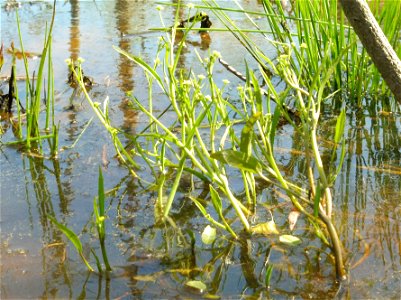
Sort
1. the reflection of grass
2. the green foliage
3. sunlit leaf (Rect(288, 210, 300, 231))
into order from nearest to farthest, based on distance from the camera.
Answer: the green foliage, the reflection of grass, sunlit leaf (Rect(288, 210, 300, 231))

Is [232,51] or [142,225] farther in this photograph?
[232,51]

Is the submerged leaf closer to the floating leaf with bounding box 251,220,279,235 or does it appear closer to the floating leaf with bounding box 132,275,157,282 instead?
the floating leaf with bounding box 132,275,157,282

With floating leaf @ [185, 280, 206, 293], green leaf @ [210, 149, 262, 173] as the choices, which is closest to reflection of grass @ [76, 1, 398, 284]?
green leaf @ [210, 149, 262, 173]

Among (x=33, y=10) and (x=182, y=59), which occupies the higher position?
(x=33, y=10)

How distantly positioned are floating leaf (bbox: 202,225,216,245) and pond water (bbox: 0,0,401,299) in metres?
0.03

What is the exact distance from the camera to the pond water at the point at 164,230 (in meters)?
1.36

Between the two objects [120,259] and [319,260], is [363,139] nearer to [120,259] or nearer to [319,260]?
[319,260]

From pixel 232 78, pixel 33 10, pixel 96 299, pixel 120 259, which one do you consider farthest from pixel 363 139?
pixel 33 10

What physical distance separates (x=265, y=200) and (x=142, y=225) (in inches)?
14.1

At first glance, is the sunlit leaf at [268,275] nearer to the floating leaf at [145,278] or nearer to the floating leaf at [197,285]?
the floating leaf at [197,285]

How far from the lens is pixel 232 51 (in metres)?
3.47

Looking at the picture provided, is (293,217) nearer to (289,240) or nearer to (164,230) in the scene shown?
(289,240)

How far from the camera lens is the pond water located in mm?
1361

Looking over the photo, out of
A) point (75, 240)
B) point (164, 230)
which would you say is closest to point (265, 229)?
point (164, 230)
